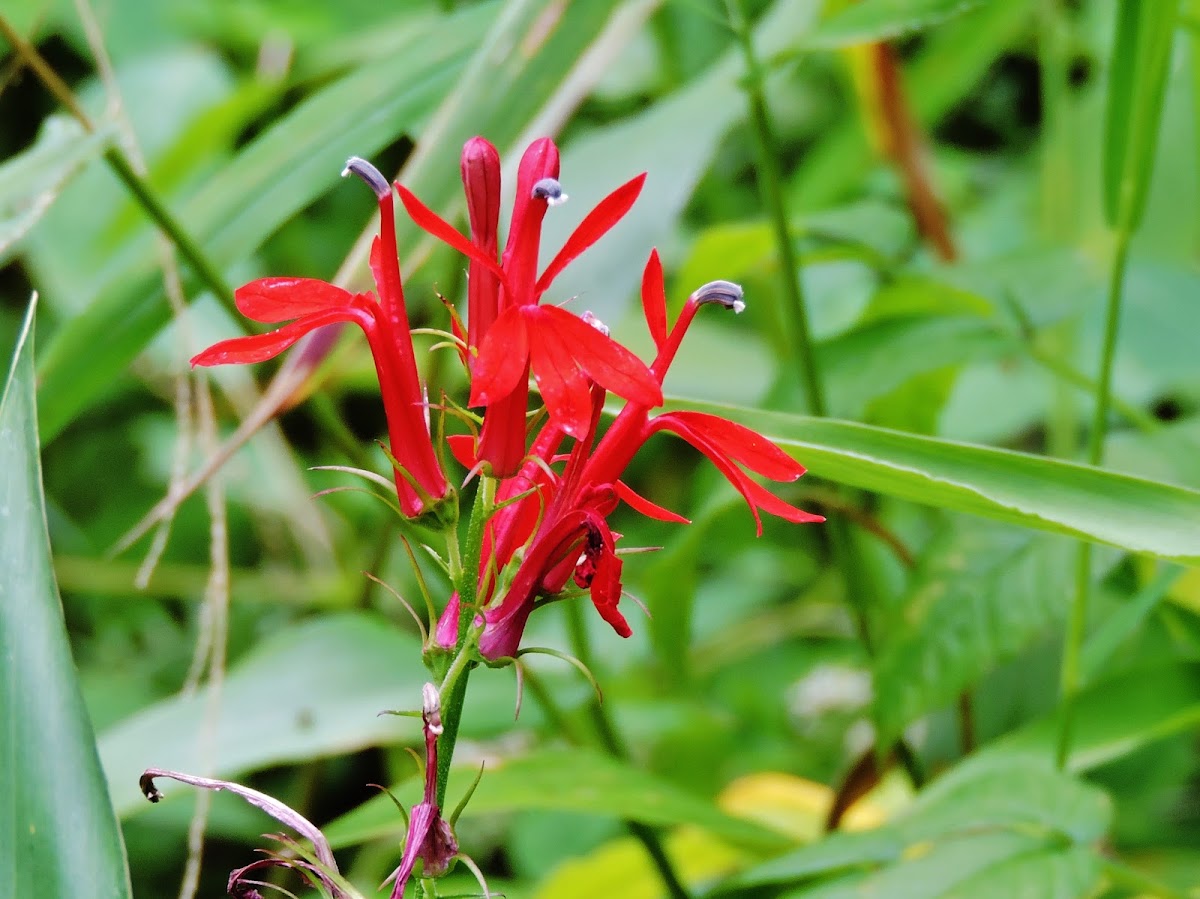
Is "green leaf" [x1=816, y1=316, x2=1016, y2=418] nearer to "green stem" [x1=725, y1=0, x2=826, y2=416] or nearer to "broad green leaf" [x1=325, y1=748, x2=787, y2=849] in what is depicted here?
"green stem" [x1=725, y1=0, x2=826, y2=416]

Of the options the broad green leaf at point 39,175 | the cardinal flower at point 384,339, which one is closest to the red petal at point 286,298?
the cardinal flower at point 384,339

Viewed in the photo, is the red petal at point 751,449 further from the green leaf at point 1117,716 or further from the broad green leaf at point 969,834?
the green leaf at point 1117,716

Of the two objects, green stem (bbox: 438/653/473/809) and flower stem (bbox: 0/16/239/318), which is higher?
flower stem (bbox: 0/16/239/318)

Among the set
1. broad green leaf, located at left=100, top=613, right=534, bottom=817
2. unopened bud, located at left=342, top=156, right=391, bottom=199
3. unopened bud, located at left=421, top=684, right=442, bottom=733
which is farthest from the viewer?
broad green leaf, located at left=100, top=613, right=534, bottom=817

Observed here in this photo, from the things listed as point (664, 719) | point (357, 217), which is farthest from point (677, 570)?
point (357, 217)

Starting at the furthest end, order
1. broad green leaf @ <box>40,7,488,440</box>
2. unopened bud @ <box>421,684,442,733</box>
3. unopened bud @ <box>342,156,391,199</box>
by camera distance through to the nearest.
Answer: broad green leaf @ <box>40,7,488,440</box> → unopened bud @ <box>342,156,391,199</box> → unopened bud @ <box>421,684,442,733</box>

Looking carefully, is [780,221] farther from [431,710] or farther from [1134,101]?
[431,710]

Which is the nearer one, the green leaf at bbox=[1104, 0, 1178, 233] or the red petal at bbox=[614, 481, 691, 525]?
the red petal at bbox=[614, 481, 691, 525]

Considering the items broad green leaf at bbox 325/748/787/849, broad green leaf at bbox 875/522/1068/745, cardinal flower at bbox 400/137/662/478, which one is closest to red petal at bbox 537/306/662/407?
cardinal flower at bbox 400/137/662/478
